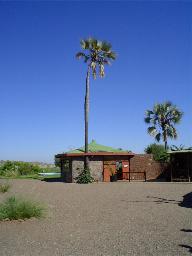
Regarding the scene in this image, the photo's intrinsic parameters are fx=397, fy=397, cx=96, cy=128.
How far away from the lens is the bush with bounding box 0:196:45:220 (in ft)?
39.0

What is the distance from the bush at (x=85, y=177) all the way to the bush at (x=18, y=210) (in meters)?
19.5

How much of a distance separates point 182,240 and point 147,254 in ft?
4.85

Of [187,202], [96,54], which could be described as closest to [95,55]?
[96,54]

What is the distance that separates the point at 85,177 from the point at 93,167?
177 cm

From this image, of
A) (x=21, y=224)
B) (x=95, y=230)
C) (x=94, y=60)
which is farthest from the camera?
(x=94, y=60)

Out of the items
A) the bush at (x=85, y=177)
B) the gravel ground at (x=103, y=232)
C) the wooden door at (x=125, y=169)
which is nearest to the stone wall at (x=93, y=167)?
the bush at (x=85, y=177)

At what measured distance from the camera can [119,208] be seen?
14.7 metres

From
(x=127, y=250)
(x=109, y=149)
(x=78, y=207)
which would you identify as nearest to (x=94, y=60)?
(x=109, y=149)

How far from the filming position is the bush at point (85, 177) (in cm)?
3189

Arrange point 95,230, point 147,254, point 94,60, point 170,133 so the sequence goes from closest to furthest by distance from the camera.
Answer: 1. point 147,254
2. point 95,230
3. point 94,60
4. point 170,133

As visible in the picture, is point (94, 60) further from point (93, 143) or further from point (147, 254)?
point (147, 254)

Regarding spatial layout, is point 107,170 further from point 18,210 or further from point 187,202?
point 18,210

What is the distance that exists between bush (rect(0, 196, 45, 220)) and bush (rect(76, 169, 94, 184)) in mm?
19460

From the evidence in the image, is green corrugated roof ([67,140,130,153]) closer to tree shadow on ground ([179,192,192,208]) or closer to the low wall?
the low wall
